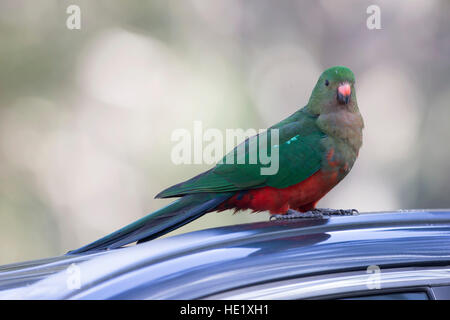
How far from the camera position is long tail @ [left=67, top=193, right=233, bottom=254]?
8.16 ft

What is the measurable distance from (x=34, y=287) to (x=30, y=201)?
7.33 meters

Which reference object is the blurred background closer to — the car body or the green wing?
the green wing

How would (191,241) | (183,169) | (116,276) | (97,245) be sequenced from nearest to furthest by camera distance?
(116,276) → (191,241) → (97,245) → (183,169)

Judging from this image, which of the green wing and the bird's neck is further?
the bird's neck

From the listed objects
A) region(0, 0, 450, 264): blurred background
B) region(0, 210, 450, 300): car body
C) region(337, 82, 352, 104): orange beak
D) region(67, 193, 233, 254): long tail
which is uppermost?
region(0, 0, 450, 264): blurred background

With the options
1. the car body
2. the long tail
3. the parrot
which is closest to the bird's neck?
the parrot

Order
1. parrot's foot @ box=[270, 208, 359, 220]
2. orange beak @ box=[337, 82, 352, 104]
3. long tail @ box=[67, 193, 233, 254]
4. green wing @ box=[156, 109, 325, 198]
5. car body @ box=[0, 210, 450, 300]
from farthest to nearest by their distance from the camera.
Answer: orange beak @ box=[337, 82, 352, 104]
green wing @ box=[156, 109, 325, 198]
parrot's foot @ box=[270, 208, 359, 220]
long tail @ box=[67, 193, 233, 254]
car body @ box=[0, 210, 450, 300]

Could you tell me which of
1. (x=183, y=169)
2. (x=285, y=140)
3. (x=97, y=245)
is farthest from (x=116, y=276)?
(x=183, y=169)

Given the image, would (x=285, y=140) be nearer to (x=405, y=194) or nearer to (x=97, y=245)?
(x=97, y=245)

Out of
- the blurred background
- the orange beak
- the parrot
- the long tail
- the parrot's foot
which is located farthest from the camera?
the blurred background

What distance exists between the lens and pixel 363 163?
Result: 9305mm

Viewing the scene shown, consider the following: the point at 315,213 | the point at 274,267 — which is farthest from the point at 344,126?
the point at 274,267

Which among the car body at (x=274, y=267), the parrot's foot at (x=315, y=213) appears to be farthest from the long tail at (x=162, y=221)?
the car body at (x=274, y=267)

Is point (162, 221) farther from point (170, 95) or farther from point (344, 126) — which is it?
point (170, 95)
